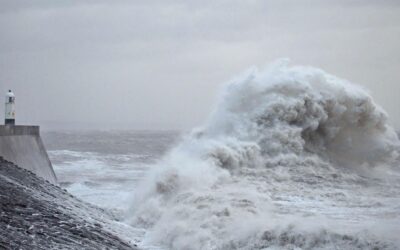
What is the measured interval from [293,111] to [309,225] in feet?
29.3

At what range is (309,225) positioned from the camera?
8930 mm

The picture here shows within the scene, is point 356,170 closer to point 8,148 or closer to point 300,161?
point 300,161

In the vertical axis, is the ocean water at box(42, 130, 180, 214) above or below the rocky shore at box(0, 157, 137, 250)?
below

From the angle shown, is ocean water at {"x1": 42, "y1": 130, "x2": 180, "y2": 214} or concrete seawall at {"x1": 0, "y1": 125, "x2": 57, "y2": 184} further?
ocean water at {"x1": 42, "y1": 130, "x2": 180, "y2": 214}

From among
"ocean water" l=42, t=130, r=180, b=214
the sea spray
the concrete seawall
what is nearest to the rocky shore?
the concrete seawall

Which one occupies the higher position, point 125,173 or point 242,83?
point 242,83

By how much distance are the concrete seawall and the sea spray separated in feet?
7.10

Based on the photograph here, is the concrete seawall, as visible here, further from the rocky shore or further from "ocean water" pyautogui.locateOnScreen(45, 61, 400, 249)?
"ocean water" pyautogui.locateOnScreen(45, 61, 400, 249)

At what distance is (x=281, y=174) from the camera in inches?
575

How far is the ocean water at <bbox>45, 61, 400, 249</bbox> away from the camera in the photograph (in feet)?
30.3

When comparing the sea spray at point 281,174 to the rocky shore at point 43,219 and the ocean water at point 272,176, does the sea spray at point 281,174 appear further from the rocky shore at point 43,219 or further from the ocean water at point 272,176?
the rocky shore at point 43,219

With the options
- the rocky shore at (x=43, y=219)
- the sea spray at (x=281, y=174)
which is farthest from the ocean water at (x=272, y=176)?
the rocky shore at (x=43, y=219)

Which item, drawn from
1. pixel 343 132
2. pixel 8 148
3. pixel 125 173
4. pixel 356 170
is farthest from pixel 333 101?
pixel 8 148

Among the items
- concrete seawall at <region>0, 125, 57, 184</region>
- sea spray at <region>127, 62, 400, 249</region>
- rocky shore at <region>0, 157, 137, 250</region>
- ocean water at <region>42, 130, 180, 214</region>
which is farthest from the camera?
ocean water at <region>42, 130, 180, 214</region>
